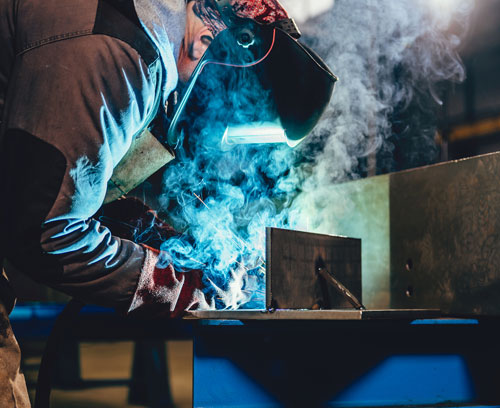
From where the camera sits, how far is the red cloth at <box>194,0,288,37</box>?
137 centimetres

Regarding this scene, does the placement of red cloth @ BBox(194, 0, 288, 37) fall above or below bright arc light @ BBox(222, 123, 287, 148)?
above

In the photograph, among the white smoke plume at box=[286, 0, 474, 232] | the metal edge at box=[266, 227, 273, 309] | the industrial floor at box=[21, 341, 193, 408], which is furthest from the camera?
the industrial floor at box=[21, 341, 193, 408]

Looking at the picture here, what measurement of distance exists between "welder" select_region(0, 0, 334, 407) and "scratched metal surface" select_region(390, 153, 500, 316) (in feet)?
3.41

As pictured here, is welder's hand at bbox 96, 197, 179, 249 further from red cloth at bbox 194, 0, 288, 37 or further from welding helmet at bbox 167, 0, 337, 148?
red cloth at bbox 194, 0, 288, 37

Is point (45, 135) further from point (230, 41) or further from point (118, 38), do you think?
point (230, 41)

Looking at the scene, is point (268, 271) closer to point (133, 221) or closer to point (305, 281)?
point (305, 281)

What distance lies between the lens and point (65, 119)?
1.01 m

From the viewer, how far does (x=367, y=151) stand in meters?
3.14

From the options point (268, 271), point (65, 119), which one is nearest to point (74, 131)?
point (65, 119)

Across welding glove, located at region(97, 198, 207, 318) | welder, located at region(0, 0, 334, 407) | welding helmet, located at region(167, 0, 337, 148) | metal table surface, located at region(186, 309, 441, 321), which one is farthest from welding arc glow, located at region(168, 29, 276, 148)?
metal table surface, located at region(186, 309, 441, 321)

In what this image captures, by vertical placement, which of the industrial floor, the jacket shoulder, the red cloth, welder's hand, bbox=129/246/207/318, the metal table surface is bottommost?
the industrial floor

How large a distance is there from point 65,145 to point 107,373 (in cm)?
326

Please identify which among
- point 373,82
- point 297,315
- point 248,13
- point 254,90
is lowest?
point 297,315

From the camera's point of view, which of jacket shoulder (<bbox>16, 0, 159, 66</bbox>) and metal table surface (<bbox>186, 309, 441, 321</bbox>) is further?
metal table surface (<bbox>186, 309, 441, 321</bbox>)
